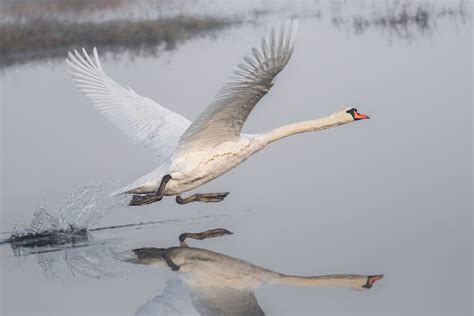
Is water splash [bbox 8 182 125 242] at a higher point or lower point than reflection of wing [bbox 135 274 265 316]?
lower

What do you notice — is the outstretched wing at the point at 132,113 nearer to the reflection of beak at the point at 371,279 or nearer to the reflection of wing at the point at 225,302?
the reflection of wing at the point at 225,302

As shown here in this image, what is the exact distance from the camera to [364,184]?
40.8 feet

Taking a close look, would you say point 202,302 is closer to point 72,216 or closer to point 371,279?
point 371,279

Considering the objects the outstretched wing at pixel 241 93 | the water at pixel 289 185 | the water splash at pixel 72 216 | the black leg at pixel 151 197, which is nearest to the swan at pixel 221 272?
the water at pixel 289 185

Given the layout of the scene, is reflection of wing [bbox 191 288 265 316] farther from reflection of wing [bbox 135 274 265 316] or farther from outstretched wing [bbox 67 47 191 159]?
Result: outstretched wing [bbox 67 47 191 159]

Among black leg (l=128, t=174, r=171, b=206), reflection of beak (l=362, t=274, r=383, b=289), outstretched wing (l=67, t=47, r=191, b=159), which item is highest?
outstretched wing (l=67, t=47, r=191, b=159)

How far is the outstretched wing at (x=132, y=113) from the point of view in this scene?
11.8 m

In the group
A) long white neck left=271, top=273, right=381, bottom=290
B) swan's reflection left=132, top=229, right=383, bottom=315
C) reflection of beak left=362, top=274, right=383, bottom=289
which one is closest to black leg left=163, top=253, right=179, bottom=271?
swan's reflection left=132, top=229, right=383, bottom=315

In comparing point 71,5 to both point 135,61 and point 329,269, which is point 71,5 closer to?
point 135,61

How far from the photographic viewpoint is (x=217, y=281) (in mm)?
9523

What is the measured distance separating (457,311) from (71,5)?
14181 mm

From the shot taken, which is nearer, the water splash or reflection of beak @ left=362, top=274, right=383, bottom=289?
reflection of beak @ left=362, top=274, right=383, bottom=289

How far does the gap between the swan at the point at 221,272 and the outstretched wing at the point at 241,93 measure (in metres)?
0.85

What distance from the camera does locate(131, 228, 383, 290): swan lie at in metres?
9.37
